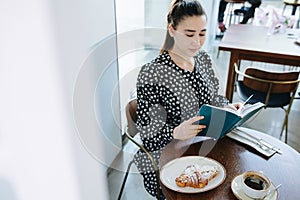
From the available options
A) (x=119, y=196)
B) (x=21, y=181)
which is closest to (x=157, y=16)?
(x=119, y=196)

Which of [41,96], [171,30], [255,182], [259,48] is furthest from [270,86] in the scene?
[41,96]

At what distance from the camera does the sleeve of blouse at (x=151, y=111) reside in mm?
1219

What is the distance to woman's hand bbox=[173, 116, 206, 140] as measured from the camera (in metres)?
1.14

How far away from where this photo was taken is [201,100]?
1.33 m

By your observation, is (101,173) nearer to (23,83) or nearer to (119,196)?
(119,196)

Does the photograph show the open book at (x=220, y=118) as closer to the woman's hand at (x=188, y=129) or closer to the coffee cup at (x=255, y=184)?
the woman's hand at (x=188, y=129)

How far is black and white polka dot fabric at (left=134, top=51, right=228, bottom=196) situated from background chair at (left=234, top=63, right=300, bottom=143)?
2.80 feet

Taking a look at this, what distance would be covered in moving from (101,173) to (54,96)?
2.12 feet

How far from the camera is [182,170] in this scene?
3.44 feet

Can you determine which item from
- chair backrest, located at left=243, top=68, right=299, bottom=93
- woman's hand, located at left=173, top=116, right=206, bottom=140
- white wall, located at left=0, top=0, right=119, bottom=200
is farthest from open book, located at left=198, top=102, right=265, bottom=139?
chair backrest, located at left=243, top=68, right=299, bottom=93

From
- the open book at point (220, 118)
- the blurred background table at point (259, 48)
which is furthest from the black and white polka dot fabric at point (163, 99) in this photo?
the blurred background table at point (259, 48)

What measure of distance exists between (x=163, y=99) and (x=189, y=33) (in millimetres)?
288

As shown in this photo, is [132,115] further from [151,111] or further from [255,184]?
[255,184]

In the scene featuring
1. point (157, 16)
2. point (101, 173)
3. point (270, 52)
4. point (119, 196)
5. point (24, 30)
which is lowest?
point (119, 196)
